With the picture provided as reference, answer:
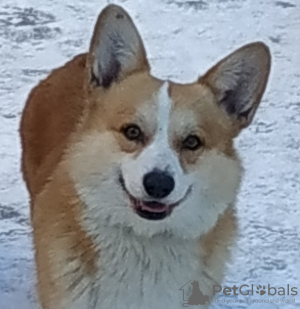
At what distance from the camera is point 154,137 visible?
1.50 metres

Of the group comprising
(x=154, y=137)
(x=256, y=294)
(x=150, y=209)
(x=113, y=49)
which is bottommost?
(x=256, y=294)

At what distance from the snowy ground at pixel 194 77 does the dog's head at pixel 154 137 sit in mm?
423

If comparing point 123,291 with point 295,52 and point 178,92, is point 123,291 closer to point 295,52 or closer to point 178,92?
point 178,92

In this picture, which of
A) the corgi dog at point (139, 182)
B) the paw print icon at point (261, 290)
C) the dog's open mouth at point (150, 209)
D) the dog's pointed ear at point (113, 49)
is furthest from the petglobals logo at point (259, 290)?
the dog's pointed ear at point (113, 49)

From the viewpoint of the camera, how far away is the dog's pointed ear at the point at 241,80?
156 centimetres

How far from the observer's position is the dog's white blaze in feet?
4.83

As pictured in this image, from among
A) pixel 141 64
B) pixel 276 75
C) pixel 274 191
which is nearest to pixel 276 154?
pixel 274 191

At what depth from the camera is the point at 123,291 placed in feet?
5.18

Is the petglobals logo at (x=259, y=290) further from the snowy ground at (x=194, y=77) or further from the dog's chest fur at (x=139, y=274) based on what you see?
the dog's chest fur at (x=139, y=274)

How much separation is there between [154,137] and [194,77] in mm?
940

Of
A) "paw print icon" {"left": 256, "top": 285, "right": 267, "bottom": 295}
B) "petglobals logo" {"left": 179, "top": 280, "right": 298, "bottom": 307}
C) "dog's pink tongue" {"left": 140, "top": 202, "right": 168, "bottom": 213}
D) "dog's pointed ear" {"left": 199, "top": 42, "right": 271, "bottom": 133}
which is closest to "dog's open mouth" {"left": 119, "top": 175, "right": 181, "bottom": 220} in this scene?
"dog's pink tongue" {"left": 140, "top": 202, "right": 168, "bottom": 213}

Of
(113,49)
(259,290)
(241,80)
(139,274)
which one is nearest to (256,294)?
(259,290)

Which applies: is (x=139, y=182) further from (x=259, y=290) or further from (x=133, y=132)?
(x=259, y=290)

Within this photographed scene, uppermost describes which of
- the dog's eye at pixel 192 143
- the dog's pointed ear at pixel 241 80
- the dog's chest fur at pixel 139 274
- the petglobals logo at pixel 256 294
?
the dog's pointed ear at pixel 241 80
